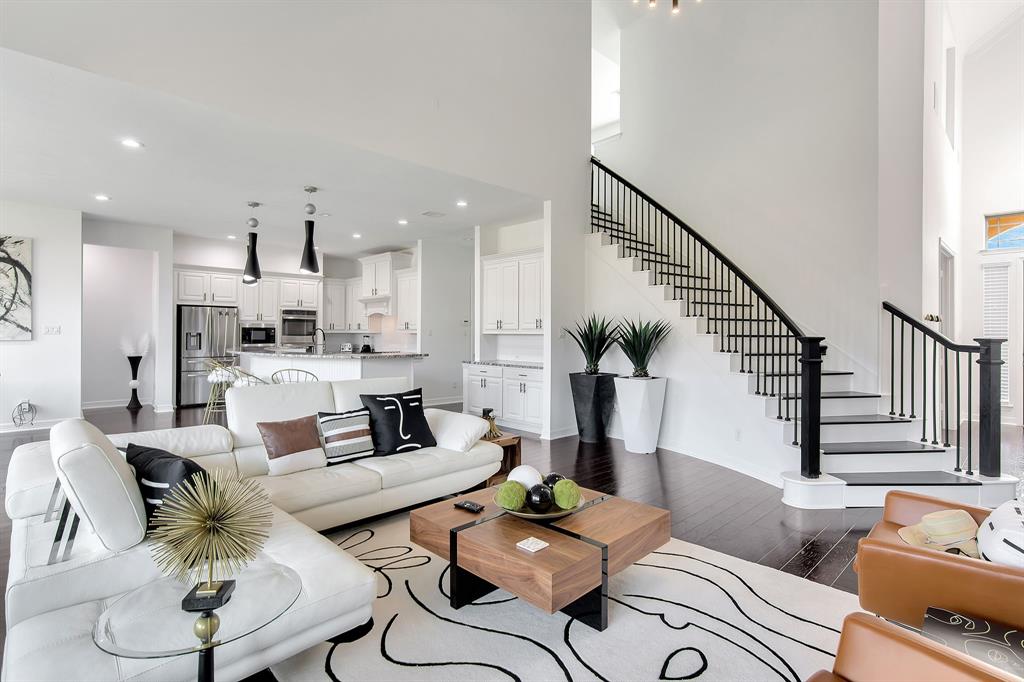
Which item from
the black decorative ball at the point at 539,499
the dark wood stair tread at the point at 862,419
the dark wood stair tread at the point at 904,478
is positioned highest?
the dark wood stair tread at the point at 862,419

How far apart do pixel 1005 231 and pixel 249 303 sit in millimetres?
11560

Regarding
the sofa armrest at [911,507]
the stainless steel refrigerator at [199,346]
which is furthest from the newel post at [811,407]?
the stainless steel refrigerator at [199,346]

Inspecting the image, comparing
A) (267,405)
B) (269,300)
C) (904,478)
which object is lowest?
(904,478)

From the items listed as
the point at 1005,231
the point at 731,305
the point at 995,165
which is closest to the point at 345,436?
the point at 731,305

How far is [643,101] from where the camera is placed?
292 inches

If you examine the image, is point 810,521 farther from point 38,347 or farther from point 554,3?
point 38,347

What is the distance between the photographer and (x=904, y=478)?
3.74 metres

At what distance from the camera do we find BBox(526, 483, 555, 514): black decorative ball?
2.33 meters

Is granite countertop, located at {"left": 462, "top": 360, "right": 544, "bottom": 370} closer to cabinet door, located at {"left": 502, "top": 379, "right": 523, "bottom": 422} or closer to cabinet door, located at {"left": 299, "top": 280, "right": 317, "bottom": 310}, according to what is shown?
cabinet door, located at {"left": 502, "top": 379, "right": 523, "bottom": 422}

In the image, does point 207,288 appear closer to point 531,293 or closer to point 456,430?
point 531,293

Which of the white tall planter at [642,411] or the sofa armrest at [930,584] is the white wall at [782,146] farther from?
the sofa armrest at [930,584]

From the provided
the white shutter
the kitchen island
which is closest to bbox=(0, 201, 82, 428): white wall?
the kitchen island

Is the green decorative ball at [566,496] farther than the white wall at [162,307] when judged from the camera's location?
No

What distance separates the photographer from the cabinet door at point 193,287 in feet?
26.8
